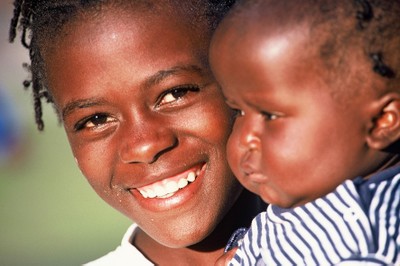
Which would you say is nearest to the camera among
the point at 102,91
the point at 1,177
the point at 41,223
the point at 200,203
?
the point at 102,91

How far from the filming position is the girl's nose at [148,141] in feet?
7.11

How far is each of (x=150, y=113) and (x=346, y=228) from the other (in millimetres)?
783

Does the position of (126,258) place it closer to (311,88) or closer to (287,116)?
(287,116)

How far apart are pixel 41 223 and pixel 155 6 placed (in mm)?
3961

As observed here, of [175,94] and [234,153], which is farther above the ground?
[175,94]

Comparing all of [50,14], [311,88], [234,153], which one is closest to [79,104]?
[50,14]

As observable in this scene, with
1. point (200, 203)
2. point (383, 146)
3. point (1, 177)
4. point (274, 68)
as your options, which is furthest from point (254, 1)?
point (1, 177)

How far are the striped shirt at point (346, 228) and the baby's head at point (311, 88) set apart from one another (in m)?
0.05

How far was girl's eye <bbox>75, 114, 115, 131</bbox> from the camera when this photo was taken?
2289mm

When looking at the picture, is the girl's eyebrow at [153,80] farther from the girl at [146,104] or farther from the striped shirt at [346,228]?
the striped shirt at [346,228]

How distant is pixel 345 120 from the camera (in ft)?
5.76

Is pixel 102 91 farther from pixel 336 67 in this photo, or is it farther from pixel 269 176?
pixel 336 67

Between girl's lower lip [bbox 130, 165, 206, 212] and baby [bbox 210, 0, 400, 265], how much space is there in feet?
1.34

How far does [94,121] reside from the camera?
92.0 inches
